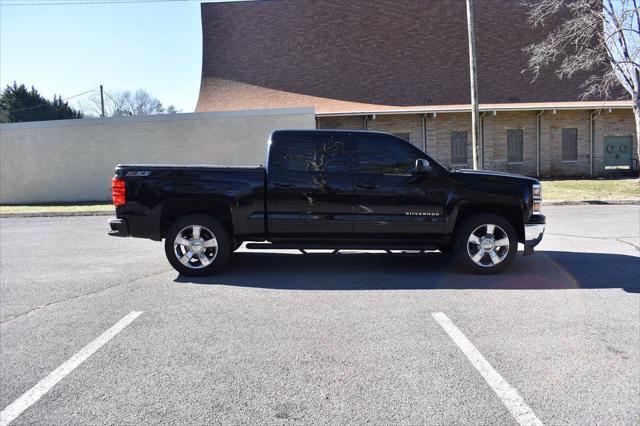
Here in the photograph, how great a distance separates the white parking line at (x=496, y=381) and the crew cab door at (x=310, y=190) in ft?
8.04

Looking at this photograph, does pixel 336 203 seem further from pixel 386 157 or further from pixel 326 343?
pixel 326 343

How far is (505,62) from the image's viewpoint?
87.1ft

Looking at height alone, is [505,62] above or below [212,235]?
above

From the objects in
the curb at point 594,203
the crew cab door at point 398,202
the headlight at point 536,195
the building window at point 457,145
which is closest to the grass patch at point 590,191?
the curb at point 594,203

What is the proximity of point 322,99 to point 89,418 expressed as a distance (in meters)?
23.6

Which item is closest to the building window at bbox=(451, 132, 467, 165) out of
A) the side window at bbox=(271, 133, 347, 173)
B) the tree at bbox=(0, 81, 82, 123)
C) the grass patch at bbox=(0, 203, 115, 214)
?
the grass patch at bbox=(0, 203, 115, 214)

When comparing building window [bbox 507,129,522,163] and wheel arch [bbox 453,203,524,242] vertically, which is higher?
building window [bbox 507,129,522,163]

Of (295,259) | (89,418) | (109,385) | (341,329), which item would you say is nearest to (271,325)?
(341,329)

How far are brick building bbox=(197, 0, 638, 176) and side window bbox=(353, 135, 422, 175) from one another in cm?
1619

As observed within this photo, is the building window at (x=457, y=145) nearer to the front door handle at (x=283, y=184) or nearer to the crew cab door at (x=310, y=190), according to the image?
the crew cab door at (x=310, y=190)

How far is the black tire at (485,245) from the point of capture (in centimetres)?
659

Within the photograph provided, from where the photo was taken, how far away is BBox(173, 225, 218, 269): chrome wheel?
6.72 meters

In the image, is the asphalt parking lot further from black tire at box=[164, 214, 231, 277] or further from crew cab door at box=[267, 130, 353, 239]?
crew cab door at box=[267, 130, 353, 239]

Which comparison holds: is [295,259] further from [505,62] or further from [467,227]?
[505,62]
